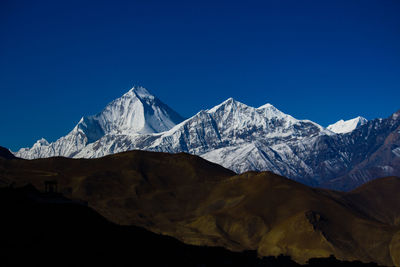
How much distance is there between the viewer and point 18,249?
10150 cm

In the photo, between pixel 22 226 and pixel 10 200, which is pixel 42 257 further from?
pixel 10 200

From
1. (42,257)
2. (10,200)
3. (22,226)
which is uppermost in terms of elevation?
(10,200)

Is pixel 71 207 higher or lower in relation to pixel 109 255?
higher

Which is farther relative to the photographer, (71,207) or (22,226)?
(71,207)

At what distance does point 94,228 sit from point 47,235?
19.7 m

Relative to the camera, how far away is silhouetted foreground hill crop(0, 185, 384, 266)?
104438 millimetres

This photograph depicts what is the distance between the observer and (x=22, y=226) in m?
110

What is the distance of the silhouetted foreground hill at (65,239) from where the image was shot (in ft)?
343

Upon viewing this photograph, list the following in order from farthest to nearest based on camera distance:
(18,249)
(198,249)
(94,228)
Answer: (198,249), (94,228), (18,249)

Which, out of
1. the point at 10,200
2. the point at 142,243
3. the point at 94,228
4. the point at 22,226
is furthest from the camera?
the point at 142,243

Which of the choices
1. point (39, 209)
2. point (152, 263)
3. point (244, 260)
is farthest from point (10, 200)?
point (244, 260)

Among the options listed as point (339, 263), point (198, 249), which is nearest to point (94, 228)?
point (198, 249)

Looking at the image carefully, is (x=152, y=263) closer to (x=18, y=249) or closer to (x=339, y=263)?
(x=18, y=249)

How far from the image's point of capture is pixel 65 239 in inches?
4545
